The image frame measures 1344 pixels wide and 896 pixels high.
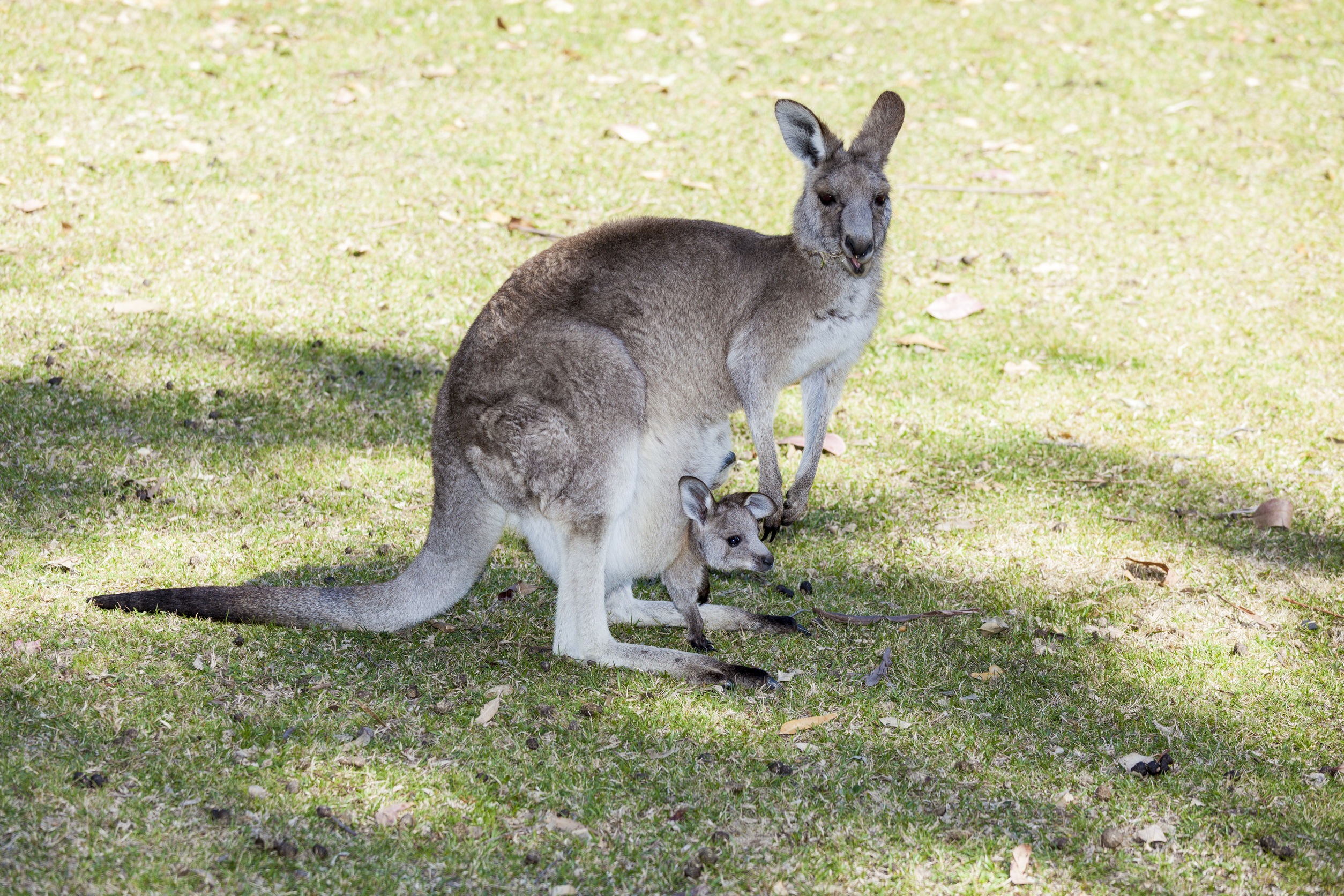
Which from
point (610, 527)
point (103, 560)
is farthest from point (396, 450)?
point (610, 527)

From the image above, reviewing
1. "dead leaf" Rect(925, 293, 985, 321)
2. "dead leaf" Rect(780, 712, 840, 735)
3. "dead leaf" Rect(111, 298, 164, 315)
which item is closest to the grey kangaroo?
"dead leaf" Rect(780, 712, 840, 735)

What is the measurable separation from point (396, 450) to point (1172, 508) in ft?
9.32

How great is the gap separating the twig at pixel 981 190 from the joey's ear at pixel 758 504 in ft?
12.9

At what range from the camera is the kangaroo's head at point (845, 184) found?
369 cm

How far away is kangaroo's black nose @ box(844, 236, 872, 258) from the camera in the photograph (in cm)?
363

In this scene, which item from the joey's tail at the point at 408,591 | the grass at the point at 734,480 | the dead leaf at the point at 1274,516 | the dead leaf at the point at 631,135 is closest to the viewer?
the grass at the point at 734,480

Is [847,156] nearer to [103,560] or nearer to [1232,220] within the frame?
[103,560]

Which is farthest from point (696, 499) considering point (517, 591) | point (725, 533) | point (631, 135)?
point (631, 135)

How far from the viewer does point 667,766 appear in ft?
10.0

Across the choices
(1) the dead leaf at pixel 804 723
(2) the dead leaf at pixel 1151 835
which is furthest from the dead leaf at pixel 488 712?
(2) the dead leaf at pixel 1151 835

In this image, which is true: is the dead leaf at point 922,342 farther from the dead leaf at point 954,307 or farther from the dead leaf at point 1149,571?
the dead leaf at point 1149,571

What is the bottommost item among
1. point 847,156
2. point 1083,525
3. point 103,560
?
point 103,560

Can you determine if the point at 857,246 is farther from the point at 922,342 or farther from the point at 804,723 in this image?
the point at 922,342

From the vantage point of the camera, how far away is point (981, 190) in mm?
7105
